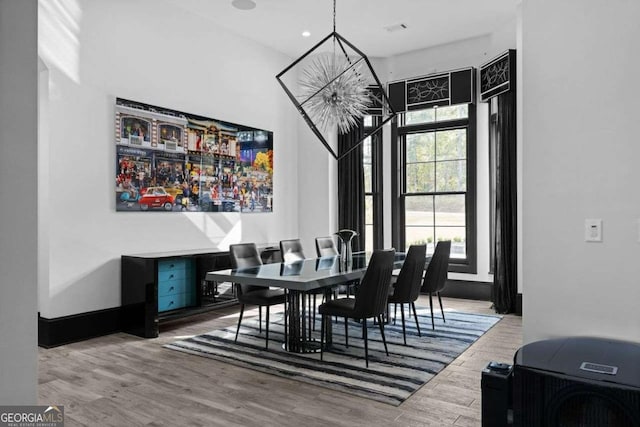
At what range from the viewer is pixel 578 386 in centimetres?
170

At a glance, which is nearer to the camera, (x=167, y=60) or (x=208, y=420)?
(x=208, y=420)

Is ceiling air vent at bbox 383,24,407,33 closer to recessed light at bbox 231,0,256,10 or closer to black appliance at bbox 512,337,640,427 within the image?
recessed light at bbox 231,0,256,10

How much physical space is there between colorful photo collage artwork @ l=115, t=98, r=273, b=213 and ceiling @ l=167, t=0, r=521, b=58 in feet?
4.12

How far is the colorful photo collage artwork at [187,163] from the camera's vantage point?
488cm

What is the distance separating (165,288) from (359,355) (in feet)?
7.02

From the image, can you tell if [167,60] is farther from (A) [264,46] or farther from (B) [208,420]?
(B) [208,420]

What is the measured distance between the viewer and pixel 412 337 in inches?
174

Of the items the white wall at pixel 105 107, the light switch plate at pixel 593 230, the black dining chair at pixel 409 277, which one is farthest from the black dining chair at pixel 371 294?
the white wall at pixel 105 107

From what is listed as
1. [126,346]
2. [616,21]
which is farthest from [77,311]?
[616,21]

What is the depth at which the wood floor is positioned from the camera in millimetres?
2682

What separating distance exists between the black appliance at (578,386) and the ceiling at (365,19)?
4.46m

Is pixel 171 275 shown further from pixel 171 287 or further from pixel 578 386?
pixel 578 386

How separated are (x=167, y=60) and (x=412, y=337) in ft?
13.1

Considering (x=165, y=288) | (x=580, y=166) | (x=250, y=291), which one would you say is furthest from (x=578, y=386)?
(x=165, y=288)
